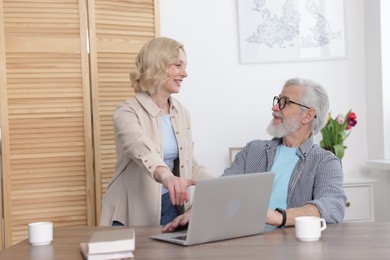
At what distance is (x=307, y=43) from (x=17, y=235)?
7.28 ft

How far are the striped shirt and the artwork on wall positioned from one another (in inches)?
60.7

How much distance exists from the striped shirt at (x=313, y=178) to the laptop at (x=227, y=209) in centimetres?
32

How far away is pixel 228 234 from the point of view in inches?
75.3

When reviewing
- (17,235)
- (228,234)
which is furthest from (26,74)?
(228,234)

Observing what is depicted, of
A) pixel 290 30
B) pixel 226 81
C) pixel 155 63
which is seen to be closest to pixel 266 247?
pixel 155 63

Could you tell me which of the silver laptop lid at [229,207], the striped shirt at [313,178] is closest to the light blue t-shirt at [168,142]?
the striped shirt at [313,178]

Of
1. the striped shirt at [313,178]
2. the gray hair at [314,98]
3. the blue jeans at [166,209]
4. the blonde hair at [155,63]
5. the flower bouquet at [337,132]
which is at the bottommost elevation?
the blue jeans at [166,209]

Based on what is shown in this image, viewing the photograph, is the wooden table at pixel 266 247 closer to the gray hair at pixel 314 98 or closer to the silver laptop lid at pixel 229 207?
the silver laptop lid at pixel 229 207

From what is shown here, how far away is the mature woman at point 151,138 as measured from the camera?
2.62 metres

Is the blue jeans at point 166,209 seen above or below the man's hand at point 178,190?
below

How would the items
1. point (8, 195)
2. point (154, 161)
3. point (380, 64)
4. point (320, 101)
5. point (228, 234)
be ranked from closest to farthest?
point (228, 234) < point (154, 161) < point (320, 101) < point (8, 195) < point (380, 64)

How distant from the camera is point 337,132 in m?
3.78

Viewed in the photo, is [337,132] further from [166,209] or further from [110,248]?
[110,248]

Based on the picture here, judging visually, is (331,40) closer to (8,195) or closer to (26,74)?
(26,74)
